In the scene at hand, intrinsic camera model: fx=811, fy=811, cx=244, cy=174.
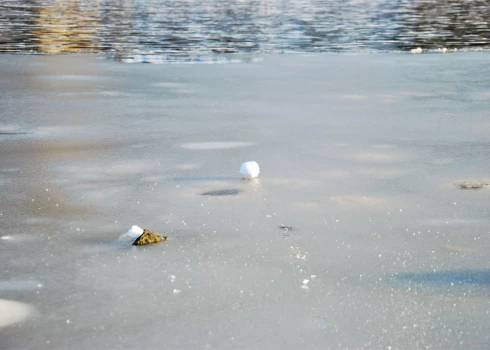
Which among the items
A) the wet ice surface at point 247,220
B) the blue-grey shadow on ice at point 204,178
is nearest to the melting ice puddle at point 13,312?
the wet ice surface at point 247,220

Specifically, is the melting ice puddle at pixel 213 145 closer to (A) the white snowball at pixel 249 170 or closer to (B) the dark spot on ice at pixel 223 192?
(A) the white snowball at pixel 249 170

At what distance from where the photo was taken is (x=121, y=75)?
29.3 ft

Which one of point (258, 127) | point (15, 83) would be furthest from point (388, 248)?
point (15, 83)

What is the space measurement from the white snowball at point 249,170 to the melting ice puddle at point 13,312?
1.87 m

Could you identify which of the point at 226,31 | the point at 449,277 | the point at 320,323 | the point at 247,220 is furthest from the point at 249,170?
the point at 226,31

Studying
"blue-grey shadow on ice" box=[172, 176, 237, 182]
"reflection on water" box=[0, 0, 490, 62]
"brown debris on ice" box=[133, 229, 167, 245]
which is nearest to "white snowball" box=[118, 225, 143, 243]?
"brown debris on ice" box=[133, 229, 167, 245]

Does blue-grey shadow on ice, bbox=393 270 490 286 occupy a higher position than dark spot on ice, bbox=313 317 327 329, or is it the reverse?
dark spot on ice, bbox=313 317 327 329

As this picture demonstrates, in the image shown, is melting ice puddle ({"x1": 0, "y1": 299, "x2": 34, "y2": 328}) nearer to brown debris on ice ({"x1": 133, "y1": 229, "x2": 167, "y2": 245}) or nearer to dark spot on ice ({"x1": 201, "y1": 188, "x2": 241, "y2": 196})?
brown debris on ice ({"x1": 133, "y1": 229, "x2": 167, "y2": 245})

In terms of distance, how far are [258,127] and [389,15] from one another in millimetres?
16652

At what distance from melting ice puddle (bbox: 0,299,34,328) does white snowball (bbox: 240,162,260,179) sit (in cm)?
187

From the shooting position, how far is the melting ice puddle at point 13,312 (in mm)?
2641

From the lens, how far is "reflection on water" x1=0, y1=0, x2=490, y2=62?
12297 millimetres

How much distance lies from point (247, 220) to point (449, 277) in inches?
41.2

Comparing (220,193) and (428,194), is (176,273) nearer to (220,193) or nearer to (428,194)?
(220,193)
